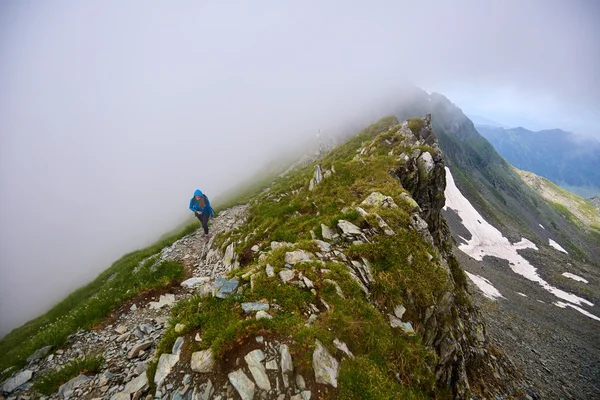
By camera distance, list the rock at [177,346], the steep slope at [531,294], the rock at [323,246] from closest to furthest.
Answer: the rock at [177,346]
the rock at [323,246]
the steep slope at [531,294]

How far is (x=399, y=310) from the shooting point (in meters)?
10.7

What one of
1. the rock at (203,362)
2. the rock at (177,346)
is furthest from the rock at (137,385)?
the rock at (203,362)

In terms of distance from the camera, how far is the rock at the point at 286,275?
32.1 ft

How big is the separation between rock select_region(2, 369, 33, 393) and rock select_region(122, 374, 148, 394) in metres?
5.40

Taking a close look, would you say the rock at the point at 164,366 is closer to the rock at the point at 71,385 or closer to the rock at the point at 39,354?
the rock at the point at 71,385

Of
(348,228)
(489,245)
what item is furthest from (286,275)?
(489,245)

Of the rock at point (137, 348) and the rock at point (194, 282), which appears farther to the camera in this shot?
the rock at point (194, 282)

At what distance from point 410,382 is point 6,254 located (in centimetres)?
13797

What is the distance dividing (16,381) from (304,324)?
11.3 m

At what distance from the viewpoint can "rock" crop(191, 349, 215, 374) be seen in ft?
23.1

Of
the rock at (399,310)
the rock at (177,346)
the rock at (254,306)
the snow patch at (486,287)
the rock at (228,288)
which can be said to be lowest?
the snow patch at (486,287)

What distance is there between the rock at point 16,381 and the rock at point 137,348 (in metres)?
3.90

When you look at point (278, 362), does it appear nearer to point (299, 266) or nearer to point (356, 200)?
point (299, 266)

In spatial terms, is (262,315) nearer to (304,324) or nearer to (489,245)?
(304,324)
